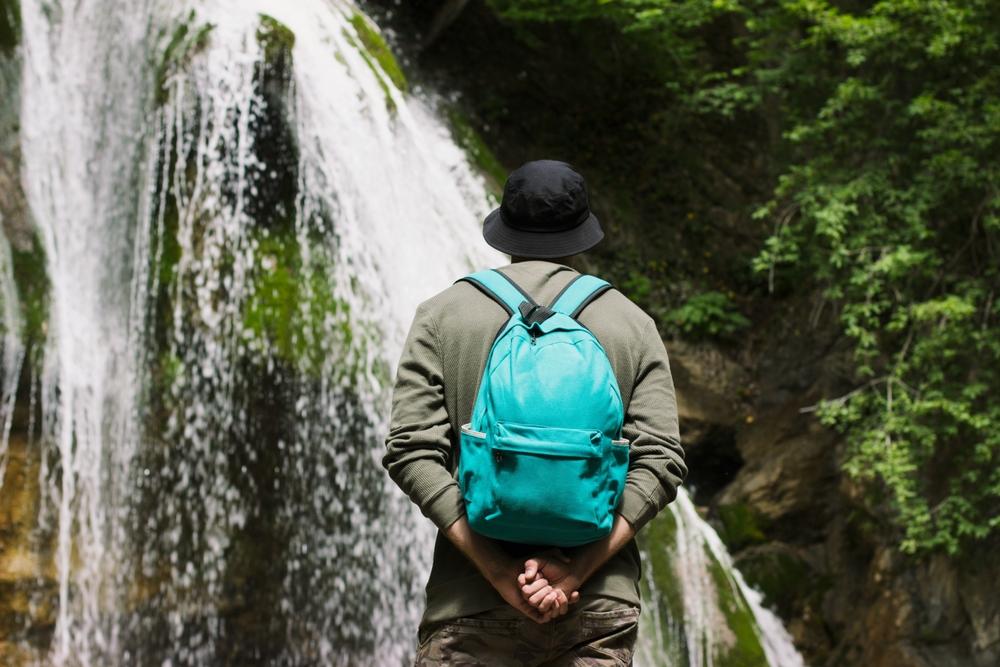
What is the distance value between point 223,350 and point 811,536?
4961 mm

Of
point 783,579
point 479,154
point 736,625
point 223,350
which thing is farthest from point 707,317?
point 223,350

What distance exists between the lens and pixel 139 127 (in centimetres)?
570

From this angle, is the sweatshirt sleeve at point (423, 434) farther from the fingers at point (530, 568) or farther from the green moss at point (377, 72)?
the green moss at point (377, 72)

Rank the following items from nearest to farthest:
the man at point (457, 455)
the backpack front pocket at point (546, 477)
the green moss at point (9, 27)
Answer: the backpack front pocket at point (546, 477) < the man at point (457, 455) < the green moss at point (9, 27)

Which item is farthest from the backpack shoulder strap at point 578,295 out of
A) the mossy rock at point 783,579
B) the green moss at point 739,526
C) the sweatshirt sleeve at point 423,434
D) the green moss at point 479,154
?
the green moss at point 739,526

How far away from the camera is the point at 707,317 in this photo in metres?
9.14

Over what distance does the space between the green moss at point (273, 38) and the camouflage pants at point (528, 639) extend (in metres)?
4.29

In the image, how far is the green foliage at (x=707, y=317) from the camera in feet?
30.0

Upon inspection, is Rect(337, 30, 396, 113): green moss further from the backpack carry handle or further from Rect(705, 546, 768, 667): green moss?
the backpack carry handle

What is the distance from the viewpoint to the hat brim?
2154mm

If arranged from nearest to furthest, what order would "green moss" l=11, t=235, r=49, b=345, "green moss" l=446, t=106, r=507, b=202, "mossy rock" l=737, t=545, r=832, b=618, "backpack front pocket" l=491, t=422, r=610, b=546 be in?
"backpack front pocket" l=491, t=422, r=610, b=546 < "green moss" l=11, t=235, r=49, b=345 < "green moss" l=446, t=106, r=507, b=202 < "mossy rock" l=737, t=545, r=832, b=618

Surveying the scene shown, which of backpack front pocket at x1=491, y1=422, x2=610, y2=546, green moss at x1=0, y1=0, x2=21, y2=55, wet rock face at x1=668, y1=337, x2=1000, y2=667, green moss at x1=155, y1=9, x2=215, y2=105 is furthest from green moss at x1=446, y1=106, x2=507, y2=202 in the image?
backpack front pocket at x1=491, y1=422, x2=610, y2=546

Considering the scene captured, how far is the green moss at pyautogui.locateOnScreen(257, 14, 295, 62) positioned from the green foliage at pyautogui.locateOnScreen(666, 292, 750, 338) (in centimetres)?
459

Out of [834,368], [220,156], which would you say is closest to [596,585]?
[220,156]
